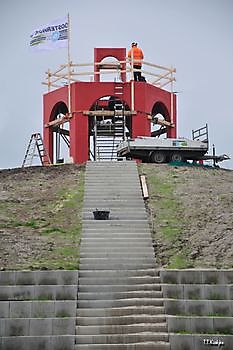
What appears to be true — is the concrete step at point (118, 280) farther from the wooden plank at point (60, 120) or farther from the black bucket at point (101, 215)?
the wooden plank at point (60, 120)

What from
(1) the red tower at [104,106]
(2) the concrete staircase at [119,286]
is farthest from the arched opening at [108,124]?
(2) the concrete staircase at [119,286]

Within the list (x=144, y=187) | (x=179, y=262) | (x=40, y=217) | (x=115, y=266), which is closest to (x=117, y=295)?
(x=115, y=266)

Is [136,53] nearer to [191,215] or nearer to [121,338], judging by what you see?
[191,215]

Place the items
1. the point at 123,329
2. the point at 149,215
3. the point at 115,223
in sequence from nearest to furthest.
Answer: the point at 123,329
the point at 115,223
the point at 149,215

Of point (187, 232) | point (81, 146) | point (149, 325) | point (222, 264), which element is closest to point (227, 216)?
point (187, 232)

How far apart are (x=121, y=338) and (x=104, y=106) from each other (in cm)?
2349

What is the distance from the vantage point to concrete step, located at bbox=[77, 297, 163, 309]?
1897cm

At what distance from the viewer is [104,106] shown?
1569 inches

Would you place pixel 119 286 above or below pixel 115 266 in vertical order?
below

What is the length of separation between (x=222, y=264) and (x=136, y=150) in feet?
48.9

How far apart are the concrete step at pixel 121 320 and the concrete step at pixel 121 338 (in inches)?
19.8

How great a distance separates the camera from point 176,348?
17.4m

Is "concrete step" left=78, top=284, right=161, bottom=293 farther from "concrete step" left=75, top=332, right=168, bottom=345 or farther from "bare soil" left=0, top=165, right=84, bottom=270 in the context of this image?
"concrete step" left=75, top=332, right=168, bottom=345

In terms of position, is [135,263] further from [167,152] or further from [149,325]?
[167,152]
